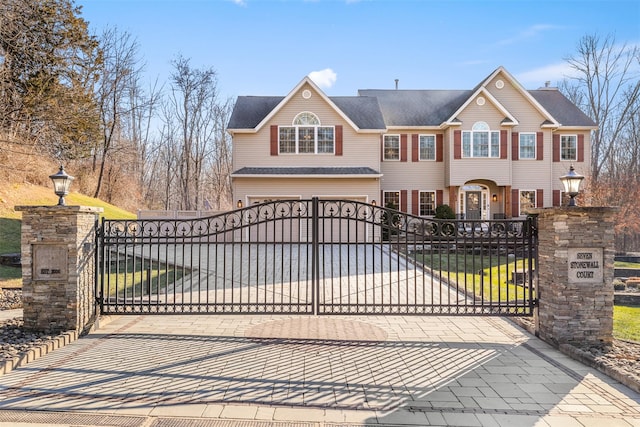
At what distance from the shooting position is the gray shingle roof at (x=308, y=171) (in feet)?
58.9

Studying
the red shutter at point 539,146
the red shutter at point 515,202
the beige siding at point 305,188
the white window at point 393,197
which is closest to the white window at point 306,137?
the beige siding at point 305,188

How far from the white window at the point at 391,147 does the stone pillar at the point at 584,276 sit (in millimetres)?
15648

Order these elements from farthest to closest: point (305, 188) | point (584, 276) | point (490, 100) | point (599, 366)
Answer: point (490, 100) → point (305, 188) → point (584, 276) → point (599, 366)

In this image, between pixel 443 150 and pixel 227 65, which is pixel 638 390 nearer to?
pixel 443 150

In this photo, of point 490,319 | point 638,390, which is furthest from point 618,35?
point 638,390

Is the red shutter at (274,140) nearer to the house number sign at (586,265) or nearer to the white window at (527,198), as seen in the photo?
the white window at (527,198)

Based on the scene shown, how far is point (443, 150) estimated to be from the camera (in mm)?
20594

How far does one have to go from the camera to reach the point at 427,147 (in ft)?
67.7

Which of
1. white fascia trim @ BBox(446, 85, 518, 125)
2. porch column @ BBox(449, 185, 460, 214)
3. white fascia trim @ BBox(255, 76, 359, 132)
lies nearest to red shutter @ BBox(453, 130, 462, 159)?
white fascia trim @ BBox(446, 85, 518, 125)

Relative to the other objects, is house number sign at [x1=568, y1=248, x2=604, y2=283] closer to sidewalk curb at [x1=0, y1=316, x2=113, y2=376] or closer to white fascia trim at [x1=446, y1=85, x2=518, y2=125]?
sidewalk curb at [x1=0, y1=316, x2=113, y2=376]

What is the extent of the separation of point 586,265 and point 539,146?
17.5m

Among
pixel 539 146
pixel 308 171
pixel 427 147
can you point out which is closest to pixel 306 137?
pixel 308 171

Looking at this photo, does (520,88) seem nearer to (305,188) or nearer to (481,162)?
(481,162)

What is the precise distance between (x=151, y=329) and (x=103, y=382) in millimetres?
1966
